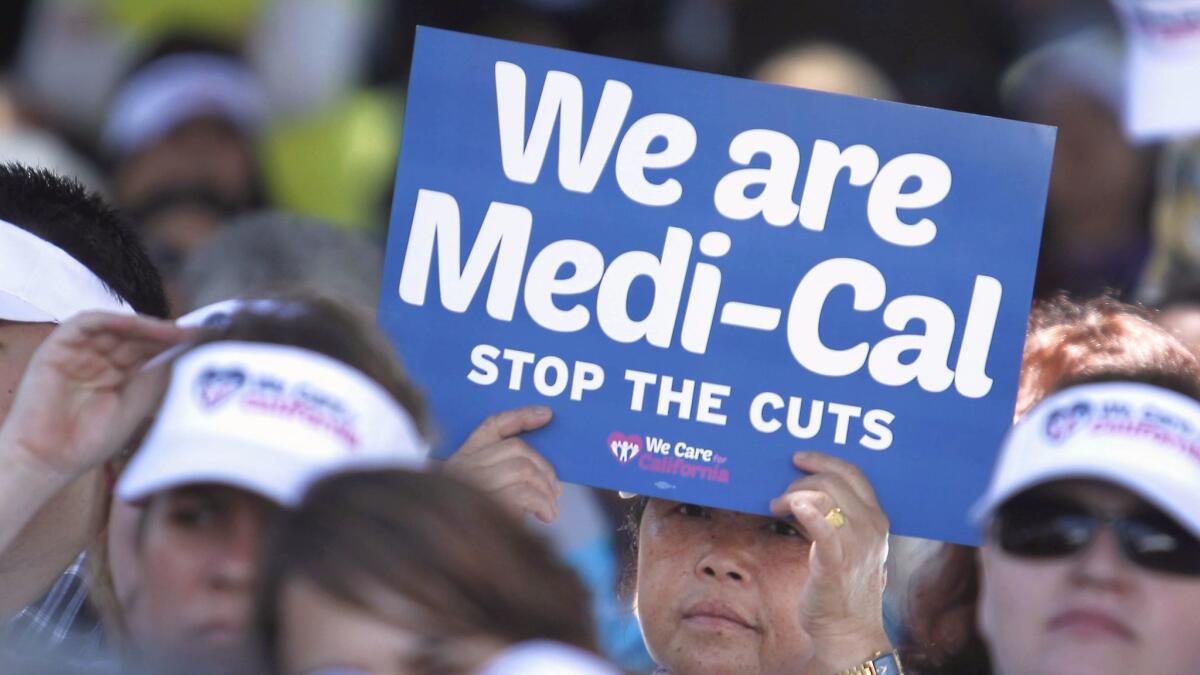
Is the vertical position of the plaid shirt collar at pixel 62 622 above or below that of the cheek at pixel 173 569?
below

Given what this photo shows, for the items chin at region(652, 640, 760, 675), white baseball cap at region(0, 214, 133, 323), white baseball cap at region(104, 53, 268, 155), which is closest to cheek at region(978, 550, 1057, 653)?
chin at region(652, 640, 760, 675)

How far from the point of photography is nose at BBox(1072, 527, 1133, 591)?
263cm

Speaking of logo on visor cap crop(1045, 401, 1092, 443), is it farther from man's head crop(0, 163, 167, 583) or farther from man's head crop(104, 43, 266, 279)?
man's head crop(104, 43, 266, 279)

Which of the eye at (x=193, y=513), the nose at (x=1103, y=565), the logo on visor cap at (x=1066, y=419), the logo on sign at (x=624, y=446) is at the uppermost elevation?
the logo on visor cap at (x=1066, y=419)

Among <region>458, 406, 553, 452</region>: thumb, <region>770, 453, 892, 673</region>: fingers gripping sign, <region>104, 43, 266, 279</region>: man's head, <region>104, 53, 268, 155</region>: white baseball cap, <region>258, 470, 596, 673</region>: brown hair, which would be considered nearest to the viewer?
<region>258, 470, 596, 673</region>: brown hair

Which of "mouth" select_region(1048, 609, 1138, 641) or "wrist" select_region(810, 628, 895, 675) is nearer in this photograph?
"mouth" select_region(1048, 609, 1138, 641)

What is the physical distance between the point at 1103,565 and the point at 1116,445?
161 mm

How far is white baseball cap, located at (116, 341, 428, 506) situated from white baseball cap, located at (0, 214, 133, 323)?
80 centimetres

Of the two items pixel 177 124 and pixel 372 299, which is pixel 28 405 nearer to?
pixel 372 299

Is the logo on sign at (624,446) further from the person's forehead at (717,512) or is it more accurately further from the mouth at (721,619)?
the mouth at (721,619)

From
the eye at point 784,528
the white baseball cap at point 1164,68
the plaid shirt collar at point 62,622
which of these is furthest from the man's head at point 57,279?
the white baseball cap at point 1164,68

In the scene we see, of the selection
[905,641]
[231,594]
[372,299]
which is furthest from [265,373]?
[372,299]

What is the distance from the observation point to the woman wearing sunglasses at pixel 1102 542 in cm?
262

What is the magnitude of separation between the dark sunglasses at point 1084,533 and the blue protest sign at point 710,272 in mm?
636
